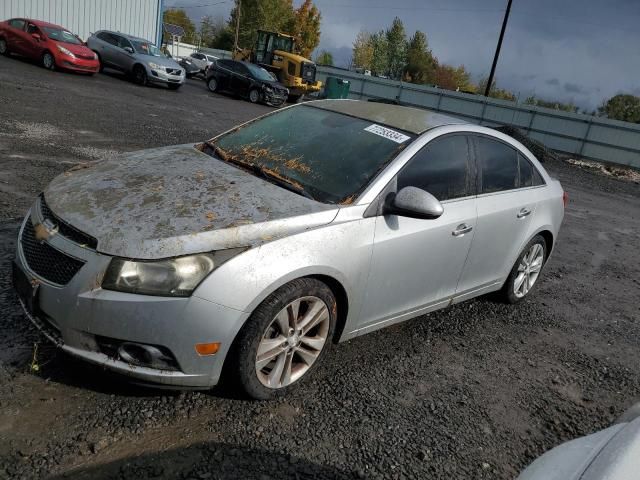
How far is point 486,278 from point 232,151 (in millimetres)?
2255

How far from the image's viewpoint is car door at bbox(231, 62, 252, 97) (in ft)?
73.2

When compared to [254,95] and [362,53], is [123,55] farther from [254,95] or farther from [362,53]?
[362,53]

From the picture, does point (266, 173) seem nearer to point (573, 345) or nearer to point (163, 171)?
point (163, 171)

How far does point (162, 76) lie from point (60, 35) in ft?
12.0

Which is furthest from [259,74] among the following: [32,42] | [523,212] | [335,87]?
[523,212]

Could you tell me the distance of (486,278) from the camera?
4.21m

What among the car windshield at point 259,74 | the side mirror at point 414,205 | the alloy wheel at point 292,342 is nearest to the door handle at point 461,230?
the side mirror at point 414,205

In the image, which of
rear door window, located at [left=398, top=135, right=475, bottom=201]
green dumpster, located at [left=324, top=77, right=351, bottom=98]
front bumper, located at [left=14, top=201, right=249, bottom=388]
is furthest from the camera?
green dumpster, located at [left=324, top=77, right=351, bottom=98]

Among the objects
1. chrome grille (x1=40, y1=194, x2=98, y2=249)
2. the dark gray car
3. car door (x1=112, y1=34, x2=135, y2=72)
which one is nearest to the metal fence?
the dark gray car

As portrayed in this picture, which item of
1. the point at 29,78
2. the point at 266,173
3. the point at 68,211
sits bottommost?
the point at 29,78

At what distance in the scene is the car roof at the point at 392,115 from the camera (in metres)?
3.72

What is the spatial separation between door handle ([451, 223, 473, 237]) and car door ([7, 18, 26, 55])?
19.8 meters

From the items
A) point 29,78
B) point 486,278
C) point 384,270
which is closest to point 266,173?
point 384,270

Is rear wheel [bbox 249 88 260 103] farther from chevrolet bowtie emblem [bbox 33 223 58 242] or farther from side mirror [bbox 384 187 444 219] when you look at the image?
chevrolet bowtie emblem [bbox 33 223 58 242]
